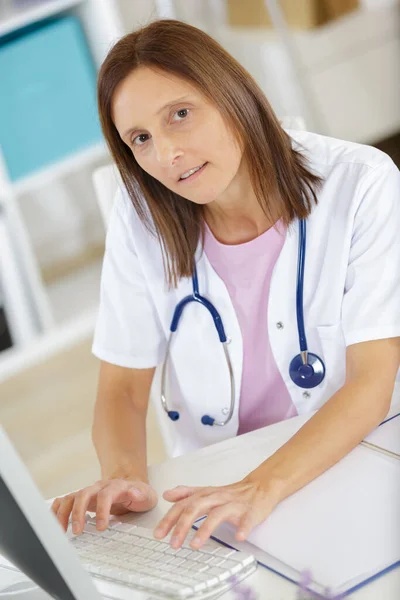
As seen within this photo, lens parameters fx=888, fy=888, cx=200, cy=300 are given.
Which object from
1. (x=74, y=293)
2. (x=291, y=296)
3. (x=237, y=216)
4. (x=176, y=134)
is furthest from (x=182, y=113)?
(x=74, y=293)

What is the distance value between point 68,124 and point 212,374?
208cm

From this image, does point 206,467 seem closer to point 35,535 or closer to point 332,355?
point 332,355

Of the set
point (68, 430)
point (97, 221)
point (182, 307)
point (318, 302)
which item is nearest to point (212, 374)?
point (182, 307)

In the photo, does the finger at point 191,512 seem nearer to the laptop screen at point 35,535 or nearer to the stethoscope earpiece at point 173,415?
the laptop screen at point 35,535

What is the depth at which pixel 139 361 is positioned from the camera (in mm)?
1537

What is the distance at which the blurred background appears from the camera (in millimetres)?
3102

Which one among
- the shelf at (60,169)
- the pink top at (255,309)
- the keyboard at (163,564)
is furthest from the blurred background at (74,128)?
the keyboard at (163,564)

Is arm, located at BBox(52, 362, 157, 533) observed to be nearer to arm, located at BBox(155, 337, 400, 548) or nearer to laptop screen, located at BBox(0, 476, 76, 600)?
arm, located at BBox(155, 337, 400, 548)

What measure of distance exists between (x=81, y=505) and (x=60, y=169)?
237 centimetres

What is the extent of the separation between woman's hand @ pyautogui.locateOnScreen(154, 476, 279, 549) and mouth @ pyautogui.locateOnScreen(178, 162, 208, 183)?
1.64 ft

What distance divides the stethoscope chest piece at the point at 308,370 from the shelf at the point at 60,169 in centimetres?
209

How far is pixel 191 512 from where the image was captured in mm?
1003

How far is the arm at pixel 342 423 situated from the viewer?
3.59ft

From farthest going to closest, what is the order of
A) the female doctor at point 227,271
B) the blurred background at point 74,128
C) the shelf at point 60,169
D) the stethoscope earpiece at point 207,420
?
the shelf at point 60,169
the blurred background at point 74,128
the stethoscope earpiece at point 207,420
the female doctor at point 227,271
